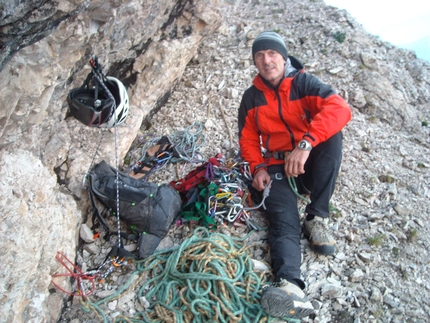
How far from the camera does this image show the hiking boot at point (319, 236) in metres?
3.52

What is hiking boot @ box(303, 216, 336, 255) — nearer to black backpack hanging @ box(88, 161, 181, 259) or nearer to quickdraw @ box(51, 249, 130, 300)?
black backpack hanging @ box(88, 161, 181, 259)

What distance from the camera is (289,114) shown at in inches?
150

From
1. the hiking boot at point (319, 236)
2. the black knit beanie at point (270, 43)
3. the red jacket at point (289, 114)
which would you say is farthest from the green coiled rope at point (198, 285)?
the black knit beanie at point (270, 43)

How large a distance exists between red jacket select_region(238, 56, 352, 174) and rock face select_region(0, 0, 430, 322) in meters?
1.00

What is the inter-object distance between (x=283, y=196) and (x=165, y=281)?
1504 millimetres

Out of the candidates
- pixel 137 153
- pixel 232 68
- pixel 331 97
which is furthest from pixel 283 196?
pixel 232 68

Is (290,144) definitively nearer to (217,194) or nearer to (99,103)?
(217,194)

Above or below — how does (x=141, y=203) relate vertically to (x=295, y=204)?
below

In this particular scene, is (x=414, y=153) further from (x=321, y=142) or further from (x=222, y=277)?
(x=222, y=277)

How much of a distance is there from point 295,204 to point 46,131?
2.73 metres

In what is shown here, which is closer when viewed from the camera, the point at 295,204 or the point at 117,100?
the point at 117,100

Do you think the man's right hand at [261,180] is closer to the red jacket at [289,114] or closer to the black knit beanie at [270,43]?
the red jacket at [289,114]

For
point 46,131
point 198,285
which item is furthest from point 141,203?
point 46,131

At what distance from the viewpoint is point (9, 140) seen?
300 centimetres
